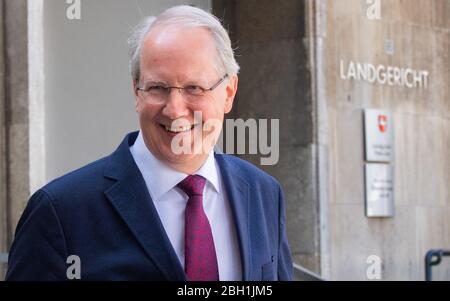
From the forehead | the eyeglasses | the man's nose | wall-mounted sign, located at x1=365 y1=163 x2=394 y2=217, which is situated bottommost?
wall-mounted sign, located at x1=365 y1=163 x2=394 y2=217

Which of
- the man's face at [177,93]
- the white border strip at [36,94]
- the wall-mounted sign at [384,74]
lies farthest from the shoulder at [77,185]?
the wall-mounted sign at [384,74]

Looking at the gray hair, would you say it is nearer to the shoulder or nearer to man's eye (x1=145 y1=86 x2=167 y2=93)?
man's eye (x1=145 y1=86 x2=167 y2=93)

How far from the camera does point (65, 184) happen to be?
2062 mm

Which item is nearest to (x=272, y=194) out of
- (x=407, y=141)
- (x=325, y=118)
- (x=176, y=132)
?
(x=176, y=132)

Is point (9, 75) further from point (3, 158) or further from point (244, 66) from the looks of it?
point (244, 66)

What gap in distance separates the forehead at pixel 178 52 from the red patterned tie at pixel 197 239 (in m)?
0.22

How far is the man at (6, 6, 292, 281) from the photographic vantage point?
1994 mm

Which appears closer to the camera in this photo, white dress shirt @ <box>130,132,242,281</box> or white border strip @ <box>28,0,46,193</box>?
white dress shirt @ <box>130,132,242,281</box>

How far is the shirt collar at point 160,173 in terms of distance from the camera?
2096 millimetres

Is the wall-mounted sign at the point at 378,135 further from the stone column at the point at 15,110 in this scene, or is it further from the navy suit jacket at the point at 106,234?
the navy suit jacket at the point at 106,234

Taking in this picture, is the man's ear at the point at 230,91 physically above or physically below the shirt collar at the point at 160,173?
above

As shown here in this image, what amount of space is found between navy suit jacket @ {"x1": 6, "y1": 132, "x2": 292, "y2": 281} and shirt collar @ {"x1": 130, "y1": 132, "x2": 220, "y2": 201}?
0.02m

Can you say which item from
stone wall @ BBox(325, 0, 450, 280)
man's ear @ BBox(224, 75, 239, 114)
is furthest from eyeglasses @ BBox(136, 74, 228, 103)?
stone wall @ BBox(325, 0, 450, 280)

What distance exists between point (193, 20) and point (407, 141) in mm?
8434
